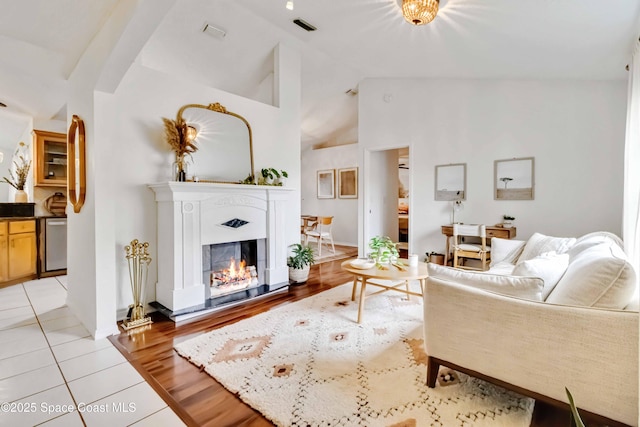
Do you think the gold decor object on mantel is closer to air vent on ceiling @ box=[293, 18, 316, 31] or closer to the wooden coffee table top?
the wooden coffee table top

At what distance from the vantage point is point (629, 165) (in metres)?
2.38

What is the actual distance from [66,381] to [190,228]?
1400mm

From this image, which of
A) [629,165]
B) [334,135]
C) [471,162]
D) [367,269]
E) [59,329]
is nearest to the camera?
[629,165]

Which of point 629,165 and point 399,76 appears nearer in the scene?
point 629,165

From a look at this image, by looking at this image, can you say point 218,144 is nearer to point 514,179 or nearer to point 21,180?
point 21,180

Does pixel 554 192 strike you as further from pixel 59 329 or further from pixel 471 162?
pixel 59 329

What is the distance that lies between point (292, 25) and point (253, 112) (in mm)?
1182

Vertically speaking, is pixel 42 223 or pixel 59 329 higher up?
pixel 42 223

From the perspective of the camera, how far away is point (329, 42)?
3924 millimetres

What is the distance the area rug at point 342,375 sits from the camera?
59.2 inches

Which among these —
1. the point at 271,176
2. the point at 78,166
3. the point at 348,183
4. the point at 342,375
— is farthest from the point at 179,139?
the point at 348,183

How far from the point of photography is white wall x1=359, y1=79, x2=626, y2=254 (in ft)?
11.9

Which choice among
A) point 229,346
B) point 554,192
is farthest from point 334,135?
point 229,346

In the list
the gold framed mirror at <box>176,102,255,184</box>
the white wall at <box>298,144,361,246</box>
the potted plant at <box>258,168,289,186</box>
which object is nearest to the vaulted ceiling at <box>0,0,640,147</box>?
the gold framed mirror at <box>176,102,255,184</box>
